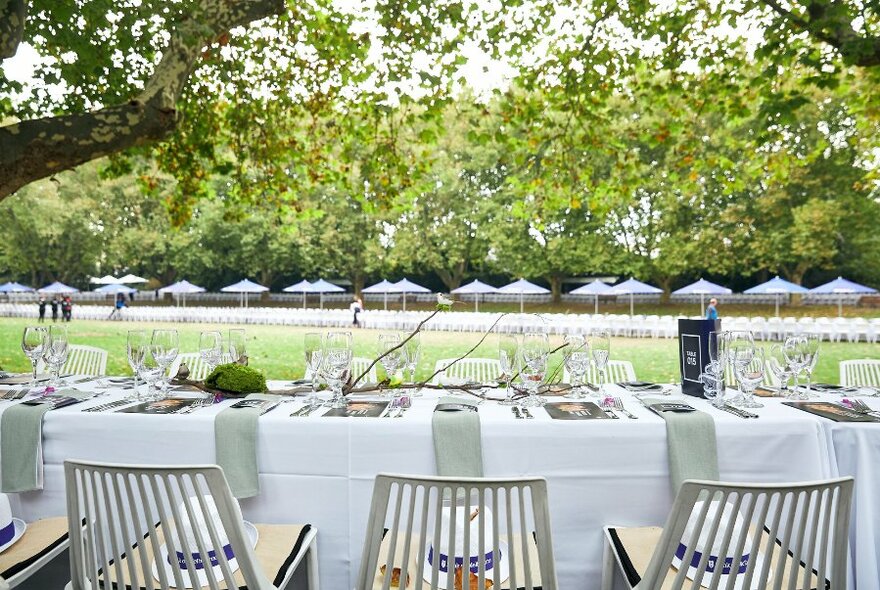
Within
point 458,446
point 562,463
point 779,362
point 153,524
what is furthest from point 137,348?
point 779,362

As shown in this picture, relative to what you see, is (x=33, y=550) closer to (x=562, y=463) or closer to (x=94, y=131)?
(x=562, y=463)

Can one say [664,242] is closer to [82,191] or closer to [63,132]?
[63,132]

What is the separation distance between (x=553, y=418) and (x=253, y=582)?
43.9 inches

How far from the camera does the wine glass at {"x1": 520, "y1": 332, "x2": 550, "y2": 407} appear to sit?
2225mm

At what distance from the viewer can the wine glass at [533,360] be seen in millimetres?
2225

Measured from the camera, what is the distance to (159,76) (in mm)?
3230

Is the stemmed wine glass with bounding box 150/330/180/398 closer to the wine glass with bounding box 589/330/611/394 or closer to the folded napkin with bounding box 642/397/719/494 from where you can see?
the wine glass with bounding box 589/330/611/394

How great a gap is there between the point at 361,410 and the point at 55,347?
167cm

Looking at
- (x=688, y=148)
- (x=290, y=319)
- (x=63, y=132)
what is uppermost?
(x=688, y=148)

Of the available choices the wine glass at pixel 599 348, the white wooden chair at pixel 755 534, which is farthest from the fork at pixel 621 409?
the white wooden chair at pixel 755 534

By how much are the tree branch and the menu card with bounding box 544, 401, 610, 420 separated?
2.58 metres

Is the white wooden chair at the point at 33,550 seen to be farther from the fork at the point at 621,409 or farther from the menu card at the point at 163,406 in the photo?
the fork at the point at 621,409

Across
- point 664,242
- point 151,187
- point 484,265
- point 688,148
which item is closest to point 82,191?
point 484,265

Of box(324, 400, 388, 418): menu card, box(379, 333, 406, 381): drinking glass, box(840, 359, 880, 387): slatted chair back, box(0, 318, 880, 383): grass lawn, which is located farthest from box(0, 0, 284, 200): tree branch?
box(0, 318, 880, 383): grass lawn
